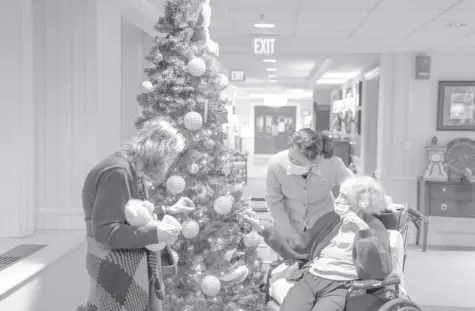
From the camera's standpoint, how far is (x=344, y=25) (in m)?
5.73

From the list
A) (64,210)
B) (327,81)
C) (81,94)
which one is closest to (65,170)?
(64,210)

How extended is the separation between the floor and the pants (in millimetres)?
999

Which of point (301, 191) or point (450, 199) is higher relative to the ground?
point (301, 191)

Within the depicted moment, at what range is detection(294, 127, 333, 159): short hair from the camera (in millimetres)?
3289

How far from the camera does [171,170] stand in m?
3.16

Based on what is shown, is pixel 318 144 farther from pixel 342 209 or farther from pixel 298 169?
pixel 342 209

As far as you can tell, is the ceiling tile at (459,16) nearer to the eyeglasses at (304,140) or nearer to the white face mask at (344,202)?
the eyeglasses at (304,140)

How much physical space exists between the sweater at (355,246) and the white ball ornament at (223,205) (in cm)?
26

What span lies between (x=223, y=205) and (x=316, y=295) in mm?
739

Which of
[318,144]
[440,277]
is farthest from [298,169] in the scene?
[440,277]

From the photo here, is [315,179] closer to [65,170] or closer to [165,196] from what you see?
[165,196]

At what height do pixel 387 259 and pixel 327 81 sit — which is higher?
pixel 327 81

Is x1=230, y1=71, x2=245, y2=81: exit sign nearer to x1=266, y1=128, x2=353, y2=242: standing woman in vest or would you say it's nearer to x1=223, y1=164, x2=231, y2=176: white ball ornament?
x1=266, y1=128, x2=353, y2=242: standing woman in vest

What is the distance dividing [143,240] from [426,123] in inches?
226
